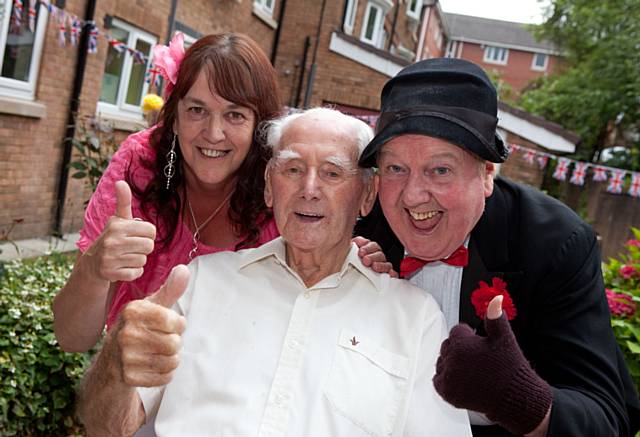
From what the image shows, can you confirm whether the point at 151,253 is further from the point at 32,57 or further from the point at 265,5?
the point at 265,5

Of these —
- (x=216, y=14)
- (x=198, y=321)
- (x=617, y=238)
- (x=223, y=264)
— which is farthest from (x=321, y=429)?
(x=617, y=238)

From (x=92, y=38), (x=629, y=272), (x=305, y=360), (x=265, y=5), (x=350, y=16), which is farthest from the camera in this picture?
(x=350, y=16)

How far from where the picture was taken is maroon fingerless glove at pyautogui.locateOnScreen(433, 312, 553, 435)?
4.83ft

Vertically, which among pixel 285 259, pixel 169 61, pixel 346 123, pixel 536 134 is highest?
pixel 536 134

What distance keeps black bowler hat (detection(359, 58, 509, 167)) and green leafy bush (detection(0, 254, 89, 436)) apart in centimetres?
215

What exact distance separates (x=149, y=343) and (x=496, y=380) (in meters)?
0.85

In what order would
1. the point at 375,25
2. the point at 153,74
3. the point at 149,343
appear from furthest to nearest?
the point at 375,25 < the point at 153,74 < the point at 149,343

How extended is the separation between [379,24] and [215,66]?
52.8ft

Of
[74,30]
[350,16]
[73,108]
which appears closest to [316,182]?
[74,30]

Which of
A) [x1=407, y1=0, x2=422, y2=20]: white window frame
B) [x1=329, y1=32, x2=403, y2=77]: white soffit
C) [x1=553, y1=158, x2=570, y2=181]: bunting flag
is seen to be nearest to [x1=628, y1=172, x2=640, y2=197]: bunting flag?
[x1=553, y1=158, x2=570, y2=181]: bunting flag

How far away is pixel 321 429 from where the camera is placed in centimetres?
175

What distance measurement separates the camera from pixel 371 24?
55.5 ft

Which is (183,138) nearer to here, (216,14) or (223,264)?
(223,264)

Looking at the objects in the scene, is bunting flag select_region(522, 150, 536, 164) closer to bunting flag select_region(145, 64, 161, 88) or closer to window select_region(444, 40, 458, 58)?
bunting flag select_region(145, 64, 161, 88)
